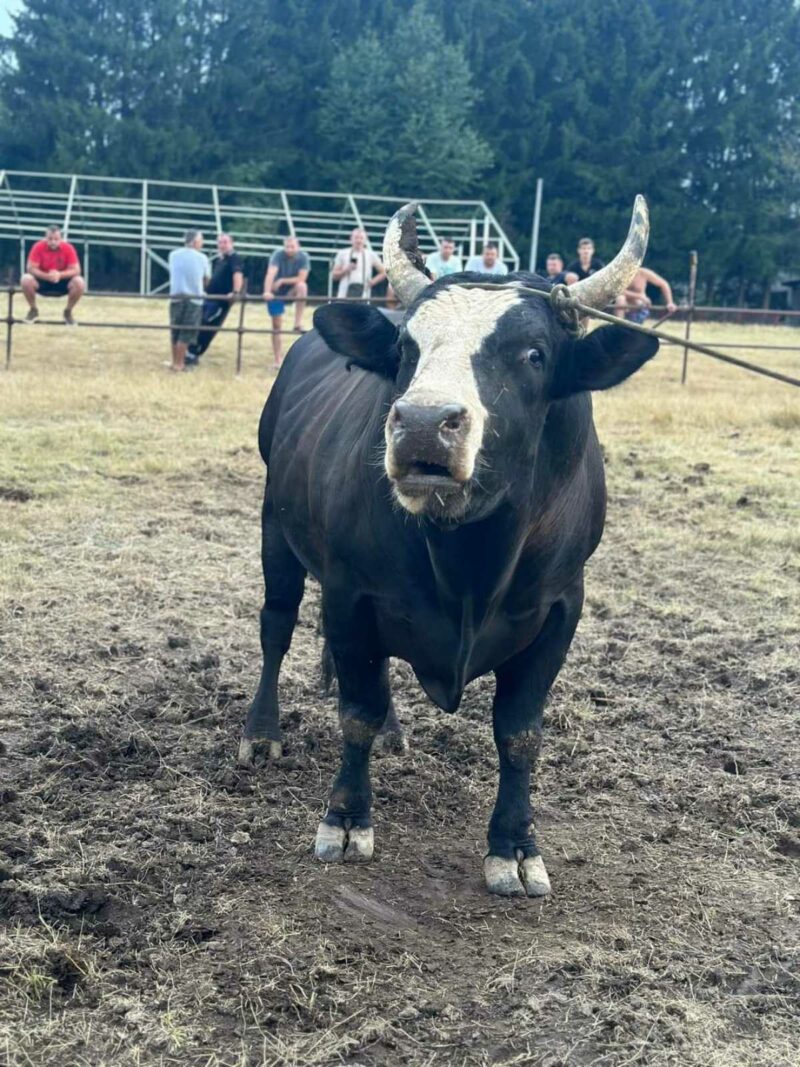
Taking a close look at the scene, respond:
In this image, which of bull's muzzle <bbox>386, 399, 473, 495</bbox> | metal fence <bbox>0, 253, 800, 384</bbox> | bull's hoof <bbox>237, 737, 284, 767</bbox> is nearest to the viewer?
bull's muzzle <bbox>386, 399, 473, 495</bbox>

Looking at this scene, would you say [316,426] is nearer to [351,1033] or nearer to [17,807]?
[17,807]

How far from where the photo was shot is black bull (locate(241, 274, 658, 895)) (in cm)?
328

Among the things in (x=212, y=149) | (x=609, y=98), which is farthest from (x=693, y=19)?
(x=212, y=149)

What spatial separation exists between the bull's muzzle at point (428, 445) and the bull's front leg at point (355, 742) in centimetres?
94

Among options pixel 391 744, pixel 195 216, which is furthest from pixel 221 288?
pixel 195 216

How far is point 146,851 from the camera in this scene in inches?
149

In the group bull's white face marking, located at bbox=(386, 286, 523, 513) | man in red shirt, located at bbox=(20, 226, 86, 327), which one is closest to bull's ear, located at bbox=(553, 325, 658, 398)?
bull's white face marking, located at bbox=(386, 286, 523, 513)

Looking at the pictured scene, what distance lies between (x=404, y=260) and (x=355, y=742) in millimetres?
1565

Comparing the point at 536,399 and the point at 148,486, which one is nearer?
the point at 536,399

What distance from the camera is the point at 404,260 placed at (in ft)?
12.6

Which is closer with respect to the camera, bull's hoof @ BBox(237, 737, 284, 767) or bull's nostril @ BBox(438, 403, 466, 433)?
bull's nostril @ BBox(438, 403, 466, 433)

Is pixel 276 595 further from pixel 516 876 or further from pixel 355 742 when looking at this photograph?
pixel 516 876

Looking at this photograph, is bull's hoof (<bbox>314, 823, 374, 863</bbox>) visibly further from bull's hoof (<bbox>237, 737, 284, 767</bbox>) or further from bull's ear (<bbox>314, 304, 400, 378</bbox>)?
bull's ear (<bbox>314, 304, 400, 378</bbox>)

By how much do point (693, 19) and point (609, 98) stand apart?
271 inches
